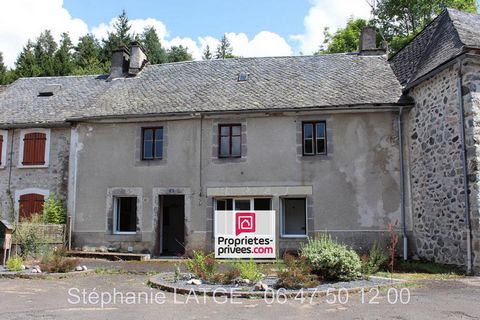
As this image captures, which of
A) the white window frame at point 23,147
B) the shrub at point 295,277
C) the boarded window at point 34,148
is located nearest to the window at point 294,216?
the shrub at point 295,277

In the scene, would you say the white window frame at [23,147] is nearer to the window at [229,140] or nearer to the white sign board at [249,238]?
the window at [229,140]

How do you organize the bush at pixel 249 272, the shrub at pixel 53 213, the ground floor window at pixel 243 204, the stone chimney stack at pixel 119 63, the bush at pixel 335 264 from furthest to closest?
the stone chimney stack at pixel 119 63 < the shrub at pixel 53 213 < the ground floor window at pixel 243 204 < the bush at pixel 335 264 < the bush at pixel 249 272

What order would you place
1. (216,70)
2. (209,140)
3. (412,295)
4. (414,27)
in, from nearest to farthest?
1. (412,295)
2. (209,140)
3. (216,70)
4. (414,27)

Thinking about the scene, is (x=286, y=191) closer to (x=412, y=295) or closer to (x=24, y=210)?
(x=412, y=295)

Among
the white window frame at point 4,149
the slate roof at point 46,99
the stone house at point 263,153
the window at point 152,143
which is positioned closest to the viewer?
the stone house at point 263,153

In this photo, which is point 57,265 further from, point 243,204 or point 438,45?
point 438,45

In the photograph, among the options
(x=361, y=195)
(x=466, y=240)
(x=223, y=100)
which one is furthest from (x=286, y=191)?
(x=466, y=240)

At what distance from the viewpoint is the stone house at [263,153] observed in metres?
13.9

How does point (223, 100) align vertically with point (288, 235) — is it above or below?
above

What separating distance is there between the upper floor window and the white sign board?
11.0 m

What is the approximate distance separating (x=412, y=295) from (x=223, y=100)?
9.84 m

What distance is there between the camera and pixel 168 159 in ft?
51.7

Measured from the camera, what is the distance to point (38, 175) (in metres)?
17.1

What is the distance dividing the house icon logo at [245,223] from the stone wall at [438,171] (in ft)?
19.6
